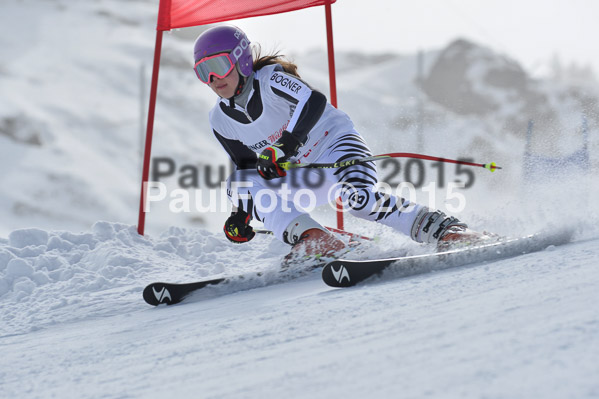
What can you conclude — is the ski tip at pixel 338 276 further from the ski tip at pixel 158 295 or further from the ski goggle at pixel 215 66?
the ski goggle at pixel 215 66

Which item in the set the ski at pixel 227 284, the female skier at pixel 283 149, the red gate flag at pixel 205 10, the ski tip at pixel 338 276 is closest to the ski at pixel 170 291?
the ski at pixel 227 284

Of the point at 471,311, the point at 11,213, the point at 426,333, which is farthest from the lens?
the point at 11,213

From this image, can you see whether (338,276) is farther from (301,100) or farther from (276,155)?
(301,100)

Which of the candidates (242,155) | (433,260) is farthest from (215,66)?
(433,260)

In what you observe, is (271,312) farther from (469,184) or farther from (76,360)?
(469,184)

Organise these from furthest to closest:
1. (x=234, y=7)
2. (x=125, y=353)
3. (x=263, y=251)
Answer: (x=234, y=7) < (x=263, y=251) < (x=125, y=353)

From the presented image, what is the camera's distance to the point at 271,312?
6.50 ft

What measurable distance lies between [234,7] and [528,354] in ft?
12.5

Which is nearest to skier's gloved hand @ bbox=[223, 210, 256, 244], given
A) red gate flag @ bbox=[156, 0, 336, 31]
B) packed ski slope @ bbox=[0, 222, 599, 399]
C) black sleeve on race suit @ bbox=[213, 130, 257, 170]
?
black sleeve on race suit @ bbox=[213, 130, 257, 170]

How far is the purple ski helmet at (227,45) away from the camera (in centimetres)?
290

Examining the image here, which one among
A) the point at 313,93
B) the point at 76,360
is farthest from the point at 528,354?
the point at 313,93

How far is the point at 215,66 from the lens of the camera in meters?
2.91

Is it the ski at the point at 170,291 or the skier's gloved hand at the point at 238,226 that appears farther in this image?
the skier's gloved hand at the point at 238,226

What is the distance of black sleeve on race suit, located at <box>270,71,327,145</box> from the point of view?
2824 millimetres
